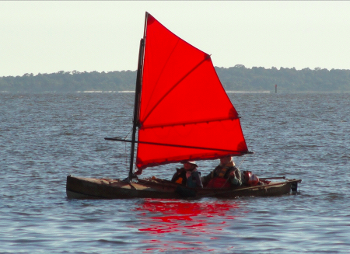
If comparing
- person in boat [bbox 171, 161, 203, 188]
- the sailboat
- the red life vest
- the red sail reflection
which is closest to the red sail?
the sailboat

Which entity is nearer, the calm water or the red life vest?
the calm water

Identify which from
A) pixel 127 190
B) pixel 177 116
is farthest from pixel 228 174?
pixel 127 190

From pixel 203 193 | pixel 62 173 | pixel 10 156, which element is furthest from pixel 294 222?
pixel 10 156

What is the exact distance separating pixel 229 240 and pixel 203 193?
5.99 m

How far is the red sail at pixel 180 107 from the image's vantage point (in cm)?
2222

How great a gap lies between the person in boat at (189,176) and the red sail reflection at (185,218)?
65cm

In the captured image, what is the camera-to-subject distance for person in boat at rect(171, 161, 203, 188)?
21.5 m

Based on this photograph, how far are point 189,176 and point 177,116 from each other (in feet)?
7.19

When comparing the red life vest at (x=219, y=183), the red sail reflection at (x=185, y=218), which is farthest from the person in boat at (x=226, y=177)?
the red sail reflection at (x=185, y=218)

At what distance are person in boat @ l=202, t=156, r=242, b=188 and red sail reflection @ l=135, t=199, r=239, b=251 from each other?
75 cm

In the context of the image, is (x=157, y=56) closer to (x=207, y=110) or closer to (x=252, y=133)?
(x=207, y=110)

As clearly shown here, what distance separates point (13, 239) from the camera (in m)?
15.5

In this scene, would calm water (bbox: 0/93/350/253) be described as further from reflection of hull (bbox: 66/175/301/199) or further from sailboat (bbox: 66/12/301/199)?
sailboat (bbox: 66/12/301/199)

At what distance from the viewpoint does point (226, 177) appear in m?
22.0
